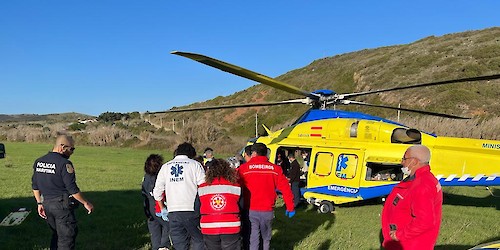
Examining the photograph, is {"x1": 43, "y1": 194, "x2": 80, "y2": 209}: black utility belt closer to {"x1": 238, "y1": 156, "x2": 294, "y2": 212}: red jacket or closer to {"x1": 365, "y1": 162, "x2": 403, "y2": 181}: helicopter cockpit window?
{"x1": 238, "y1": 156, "x2": 294, "y2": 212}: red jacket

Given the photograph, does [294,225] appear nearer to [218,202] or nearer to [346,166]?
[346,166]

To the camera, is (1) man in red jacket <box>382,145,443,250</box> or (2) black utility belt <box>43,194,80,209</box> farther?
(2) black utility belt <box>43,194,80,209</box>

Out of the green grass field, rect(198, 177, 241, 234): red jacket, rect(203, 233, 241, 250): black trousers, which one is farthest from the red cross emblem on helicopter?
the green grass field

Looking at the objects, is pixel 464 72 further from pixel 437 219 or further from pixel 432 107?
pixel 437 219

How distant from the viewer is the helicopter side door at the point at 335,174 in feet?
33.1

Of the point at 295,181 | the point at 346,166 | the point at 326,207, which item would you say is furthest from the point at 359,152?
the point at 295,181

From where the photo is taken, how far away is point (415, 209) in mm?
3756

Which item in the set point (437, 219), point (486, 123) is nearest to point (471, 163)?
point (437, 219)

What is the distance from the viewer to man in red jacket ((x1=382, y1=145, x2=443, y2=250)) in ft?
12.2

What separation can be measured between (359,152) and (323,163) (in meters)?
0.95

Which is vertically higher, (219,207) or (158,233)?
(219,207)

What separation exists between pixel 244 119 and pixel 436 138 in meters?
49.9

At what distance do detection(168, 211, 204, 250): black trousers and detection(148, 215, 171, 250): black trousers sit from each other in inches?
31.9

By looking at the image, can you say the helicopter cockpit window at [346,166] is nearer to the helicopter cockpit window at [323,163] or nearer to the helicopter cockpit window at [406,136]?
the helicopter cockpit window at [323,163]
